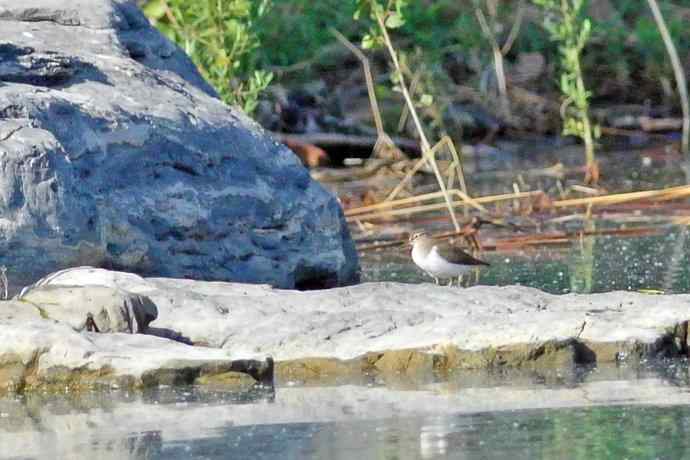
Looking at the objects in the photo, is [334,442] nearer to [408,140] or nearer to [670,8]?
[408,140]

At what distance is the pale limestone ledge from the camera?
493 cm

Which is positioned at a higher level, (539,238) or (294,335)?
(539,238)

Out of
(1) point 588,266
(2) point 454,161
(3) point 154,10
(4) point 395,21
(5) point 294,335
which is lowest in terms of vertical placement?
(5) point 294,335

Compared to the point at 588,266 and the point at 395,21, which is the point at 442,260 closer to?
the point at 588,266

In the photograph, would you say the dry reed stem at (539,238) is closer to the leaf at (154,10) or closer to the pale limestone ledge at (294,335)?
the pale limestone ledge at (294,335)

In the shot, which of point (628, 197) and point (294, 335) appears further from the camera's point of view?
point (628, 197)

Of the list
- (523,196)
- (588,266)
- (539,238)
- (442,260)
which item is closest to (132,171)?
(442,260)

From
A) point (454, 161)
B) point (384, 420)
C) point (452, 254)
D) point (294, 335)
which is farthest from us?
point (454, 161)

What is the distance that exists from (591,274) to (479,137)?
6.37m

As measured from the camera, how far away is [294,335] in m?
5.26

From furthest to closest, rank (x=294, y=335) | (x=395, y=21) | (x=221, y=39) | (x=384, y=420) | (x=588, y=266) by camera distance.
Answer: (x=221, y=39) → (x=395, y=21) → (x=588, y=266) → (x=294, y=335) → (x=384, y=420)

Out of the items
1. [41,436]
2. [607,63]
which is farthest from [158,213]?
[607,63]

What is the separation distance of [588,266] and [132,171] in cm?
214

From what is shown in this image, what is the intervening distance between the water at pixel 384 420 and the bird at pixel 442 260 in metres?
2.12
